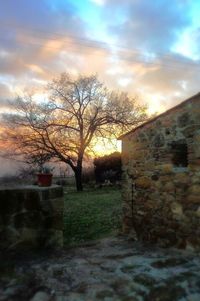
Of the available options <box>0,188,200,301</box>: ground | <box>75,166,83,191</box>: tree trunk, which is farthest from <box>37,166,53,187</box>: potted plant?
<box>75,166,83,191</box>: tree trunk

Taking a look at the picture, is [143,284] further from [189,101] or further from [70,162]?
→ [70,162]

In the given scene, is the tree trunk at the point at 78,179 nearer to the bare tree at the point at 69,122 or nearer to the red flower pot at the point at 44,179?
the bare tree at the point at 69,122

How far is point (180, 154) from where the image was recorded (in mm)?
5141

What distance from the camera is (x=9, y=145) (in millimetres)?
21156

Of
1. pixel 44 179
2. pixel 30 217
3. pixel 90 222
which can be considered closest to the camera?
pixel 30 217

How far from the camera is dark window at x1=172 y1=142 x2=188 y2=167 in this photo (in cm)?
504

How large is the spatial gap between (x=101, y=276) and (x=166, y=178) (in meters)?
2.07

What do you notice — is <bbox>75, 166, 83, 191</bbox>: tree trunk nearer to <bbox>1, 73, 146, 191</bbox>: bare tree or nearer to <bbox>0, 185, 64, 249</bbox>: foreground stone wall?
<bbox>1, 73, 146, 191</bbox>: bare tree

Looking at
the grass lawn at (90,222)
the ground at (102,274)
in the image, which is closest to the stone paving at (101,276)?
the ground at (102,274)

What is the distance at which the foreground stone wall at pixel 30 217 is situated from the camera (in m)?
4.43

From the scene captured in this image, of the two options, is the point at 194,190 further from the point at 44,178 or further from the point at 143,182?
the point at 44,178

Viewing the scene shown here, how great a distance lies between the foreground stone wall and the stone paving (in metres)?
0.21

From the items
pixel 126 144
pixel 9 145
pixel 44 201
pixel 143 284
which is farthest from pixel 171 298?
pixel 9 145

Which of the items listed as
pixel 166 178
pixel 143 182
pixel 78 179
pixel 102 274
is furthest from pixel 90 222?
pixel 78 179
